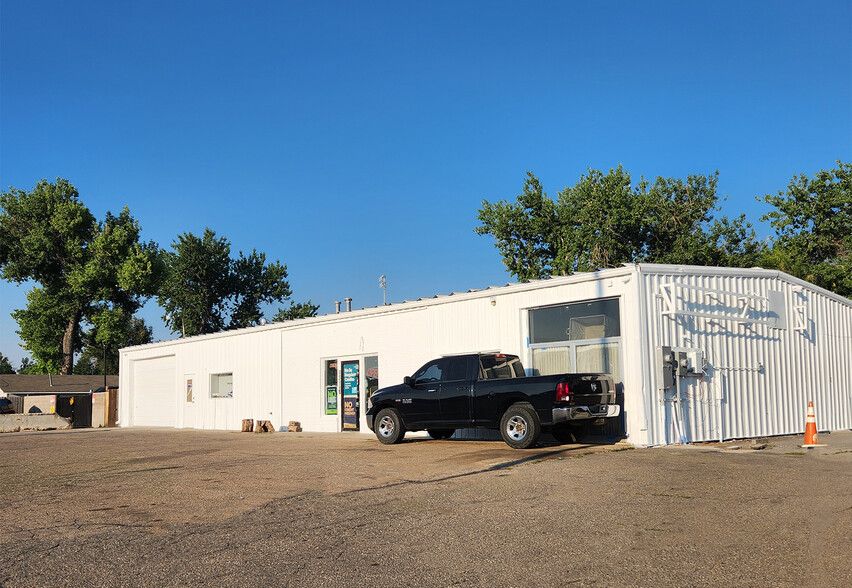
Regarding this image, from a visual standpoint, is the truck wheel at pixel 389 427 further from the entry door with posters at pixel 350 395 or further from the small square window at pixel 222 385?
the small square window at pixel 222 385

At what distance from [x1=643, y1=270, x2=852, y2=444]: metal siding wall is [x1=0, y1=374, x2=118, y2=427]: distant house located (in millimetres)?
36374

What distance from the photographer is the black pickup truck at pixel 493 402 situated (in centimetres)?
1331

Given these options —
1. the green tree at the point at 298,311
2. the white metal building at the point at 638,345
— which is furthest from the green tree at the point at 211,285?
the white metal building at the point at 638,345

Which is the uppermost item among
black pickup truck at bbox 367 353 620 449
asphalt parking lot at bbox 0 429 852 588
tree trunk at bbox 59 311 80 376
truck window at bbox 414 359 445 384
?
tree trunk at bbox 59 311 80 376

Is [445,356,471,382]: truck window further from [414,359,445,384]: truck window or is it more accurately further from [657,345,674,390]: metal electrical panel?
[657,345,674,390]: metal electrical panel

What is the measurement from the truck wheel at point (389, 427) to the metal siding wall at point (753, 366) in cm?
508

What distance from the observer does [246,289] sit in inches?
2653

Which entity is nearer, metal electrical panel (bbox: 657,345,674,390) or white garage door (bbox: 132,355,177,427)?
metal electrical panel (bbox: 657,345,674,390)

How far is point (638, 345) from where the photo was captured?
47.4 feet

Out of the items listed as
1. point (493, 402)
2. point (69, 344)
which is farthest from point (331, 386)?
point (69, 344)

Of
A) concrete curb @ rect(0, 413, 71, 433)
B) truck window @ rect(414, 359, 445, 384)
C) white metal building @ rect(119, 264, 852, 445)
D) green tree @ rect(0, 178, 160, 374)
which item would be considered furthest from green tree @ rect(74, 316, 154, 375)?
truck window @ rect(414, 359, 445, 384)

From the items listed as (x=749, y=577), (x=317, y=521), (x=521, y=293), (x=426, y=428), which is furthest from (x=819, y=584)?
(x=521, y=293)

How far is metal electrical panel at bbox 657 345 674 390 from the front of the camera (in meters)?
14.4

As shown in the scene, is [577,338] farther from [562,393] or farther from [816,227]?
[816,227]
